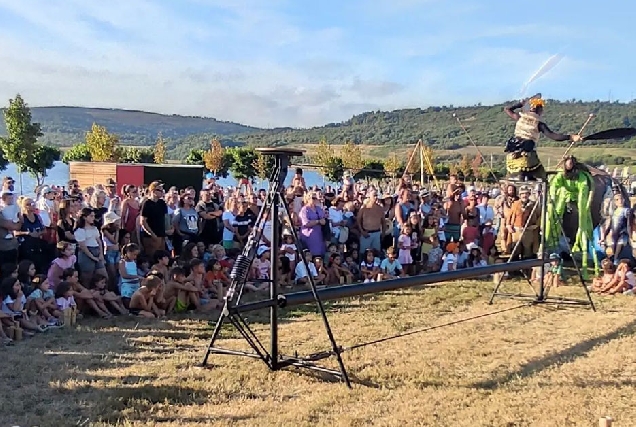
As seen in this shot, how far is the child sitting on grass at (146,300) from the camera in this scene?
26.1ft

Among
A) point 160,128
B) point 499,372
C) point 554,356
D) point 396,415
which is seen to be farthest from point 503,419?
point 160,128

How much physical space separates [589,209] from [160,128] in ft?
480

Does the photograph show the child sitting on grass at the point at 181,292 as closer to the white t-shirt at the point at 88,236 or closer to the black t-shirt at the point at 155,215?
the white t-shirt at the point at 88,236

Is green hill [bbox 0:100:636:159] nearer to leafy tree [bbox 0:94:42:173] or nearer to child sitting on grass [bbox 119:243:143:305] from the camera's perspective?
leafy tree [bbox 0:94:42:173]

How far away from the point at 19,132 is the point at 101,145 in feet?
28.4

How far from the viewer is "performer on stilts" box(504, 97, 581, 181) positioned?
8250mm

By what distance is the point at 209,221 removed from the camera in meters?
10.4

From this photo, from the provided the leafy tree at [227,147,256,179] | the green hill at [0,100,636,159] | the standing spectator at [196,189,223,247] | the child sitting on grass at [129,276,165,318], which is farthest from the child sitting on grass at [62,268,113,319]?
the green hill at [0,100,636,159]

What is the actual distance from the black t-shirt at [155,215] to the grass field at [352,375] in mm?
2087

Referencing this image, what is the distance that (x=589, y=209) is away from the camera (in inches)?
425

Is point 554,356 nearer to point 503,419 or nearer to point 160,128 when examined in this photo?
point 503,419

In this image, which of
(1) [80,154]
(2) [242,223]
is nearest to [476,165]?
(1) [80,154]

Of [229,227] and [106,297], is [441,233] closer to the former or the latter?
[229,227]

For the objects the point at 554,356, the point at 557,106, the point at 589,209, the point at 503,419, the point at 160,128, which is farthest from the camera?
the point at 160,128
